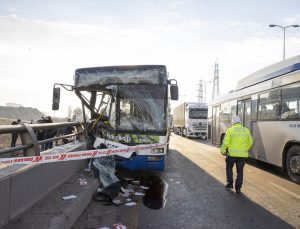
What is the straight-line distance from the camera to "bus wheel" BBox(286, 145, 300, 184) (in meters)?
8.66

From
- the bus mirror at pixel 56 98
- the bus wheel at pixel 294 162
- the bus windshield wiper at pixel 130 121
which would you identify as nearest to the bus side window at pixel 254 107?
the bus wheel at pixel 294 162

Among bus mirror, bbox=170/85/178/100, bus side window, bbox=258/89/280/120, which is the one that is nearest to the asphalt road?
bus side window, bbox=258/89/280/120

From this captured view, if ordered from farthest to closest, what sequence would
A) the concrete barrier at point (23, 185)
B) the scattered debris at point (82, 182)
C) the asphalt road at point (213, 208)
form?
the scattered debris at point (82, 182)
the asphalt road at point (213, 208)
the concrete barrier at point (23, 185)

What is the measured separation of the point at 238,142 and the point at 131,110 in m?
2.94

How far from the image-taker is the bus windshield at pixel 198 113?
30812 millimetres

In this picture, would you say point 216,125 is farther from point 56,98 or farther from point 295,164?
point 56,98

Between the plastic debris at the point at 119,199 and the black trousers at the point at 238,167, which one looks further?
the black trousers at the point at 238,167

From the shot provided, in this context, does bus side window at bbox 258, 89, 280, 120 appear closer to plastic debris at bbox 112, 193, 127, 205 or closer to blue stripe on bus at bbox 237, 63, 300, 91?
blue stripe on bus at bbox 237, 63, 300, 91

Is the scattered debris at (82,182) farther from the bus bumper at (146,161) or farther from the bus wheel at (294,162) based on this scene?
the bus wheel at (294,162)

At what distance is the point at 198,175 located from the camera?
965cm

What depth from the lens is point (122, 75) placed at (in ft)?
29.7

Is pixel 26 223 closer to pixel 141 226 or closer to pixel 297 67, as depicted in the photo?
pixel 141 226

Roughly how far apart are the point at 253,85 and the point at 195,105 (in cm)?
1904

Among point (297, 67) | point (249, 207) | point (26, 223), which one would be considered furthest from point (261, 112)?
point (26, 223)
